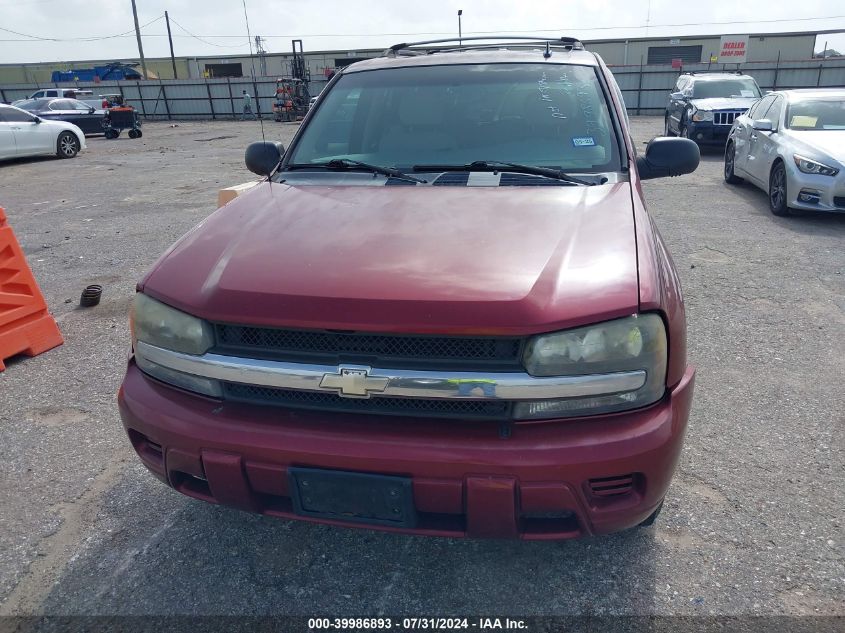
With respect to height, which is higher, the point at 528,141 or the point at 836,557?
the point at 528,141

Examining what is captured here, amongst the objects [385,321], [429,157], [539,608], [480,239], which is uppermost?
[429,157]

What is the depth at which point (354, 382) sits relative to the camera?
1795 millimetres

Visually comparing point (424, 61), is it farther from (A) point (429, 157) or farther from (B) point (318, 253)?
(B) point (318, 253)

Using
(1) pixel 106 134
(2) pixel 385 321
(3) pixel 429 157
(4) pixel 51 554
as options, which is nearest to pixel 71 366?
(4) pixel 51 554

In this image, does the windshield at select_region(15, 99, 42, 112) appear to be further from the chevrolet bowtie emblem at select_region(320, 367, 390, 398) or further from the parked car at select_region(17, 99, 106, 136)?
the chevrolet bowtie emblem at select_region(320, 367, 390, 398)

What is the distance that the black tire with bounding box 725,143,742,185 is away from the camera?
964cm

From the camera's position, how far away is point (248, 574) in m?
2.26

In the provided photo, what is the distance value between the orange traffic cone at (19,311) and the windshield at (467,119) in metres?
2.36

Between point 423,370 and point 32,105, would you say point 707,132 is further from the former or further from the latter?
point 32,105

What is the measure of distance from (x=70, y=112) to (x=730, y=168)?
21.3 m

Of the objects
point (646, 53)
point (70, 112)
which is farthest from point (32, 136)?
point (646, 53)

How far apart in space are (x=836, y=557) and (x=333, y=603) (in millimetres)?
1821

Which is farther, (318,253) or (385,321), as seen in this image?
(318,253)

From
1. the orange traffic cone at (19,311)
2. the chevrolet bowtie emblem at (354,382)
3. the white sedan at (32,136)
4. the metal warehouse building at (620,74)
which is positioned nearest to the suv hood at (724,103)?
the metal warehouse building at (620,74)
